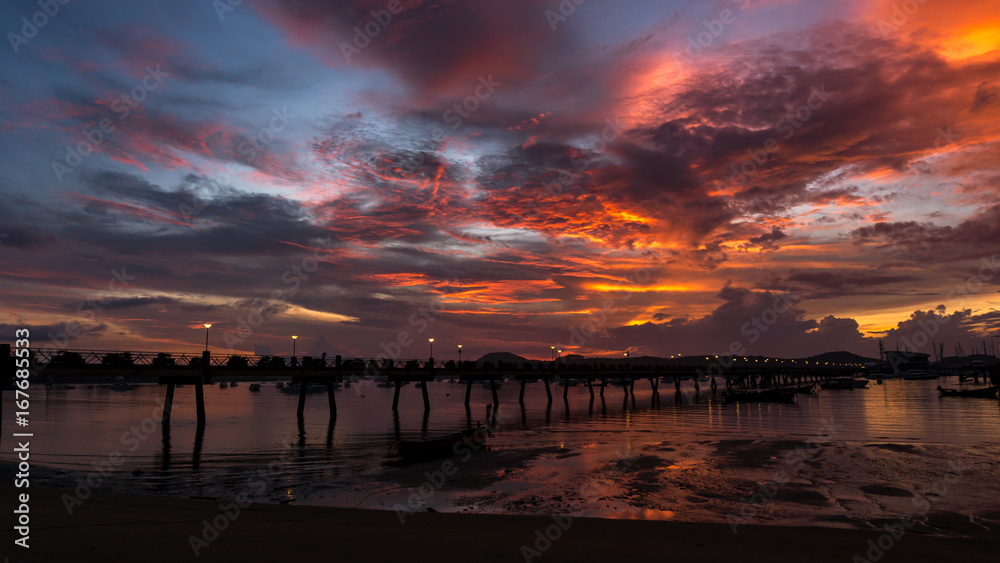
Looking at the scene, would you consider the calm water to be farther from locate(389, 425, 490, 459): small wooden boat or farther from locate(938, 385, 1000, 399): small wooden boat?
locate(938, 385, 1000, 399): small wooden boat

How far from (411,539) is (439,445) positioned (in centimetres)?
1969

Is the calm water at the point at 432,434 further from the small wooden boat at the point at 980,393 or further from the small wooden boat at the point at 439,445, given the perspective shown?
the small wooden boat at the point at 980,393

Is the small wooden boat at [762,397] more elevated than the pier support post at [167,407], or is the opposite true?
the pier support post at [167,407]

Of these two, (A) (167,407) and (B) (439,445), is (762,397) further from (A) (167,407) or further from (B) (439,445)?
(A) (167,407)

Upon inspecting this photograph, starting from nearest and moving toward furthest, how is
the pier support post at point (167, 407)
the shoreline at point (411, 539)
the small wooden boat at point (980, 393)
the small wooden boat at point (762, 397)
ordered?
the shoreline at point (411, 539) → the pier support post at point (167, 407) → the small wooden boat at point (762, 397) → the small wooden boat at point (980, 393)

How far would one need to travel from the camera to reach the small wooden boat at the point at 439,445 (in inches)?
1202

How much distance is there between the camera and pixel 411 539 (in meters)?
12.8

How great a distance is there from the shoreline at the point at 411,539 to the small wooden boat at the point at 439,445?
13.5m

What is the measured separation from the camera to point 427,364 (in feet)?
224

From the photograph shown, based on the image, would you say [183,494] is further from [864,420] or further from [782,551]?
[864,420]

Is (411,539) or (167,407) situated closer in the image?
(411,539)

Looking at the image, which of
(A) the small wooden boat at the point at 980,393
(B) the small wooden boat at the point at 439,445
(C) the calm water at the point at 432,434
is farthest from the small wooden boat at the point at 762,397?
(B) the small wooden boat at the point at 439,445

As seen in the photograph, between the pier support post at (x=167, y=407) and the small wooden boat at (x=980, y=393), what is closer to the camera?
the pier support post at (x=167, y=407)

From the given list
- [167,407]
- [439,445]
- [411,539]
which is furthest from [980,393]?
[167,407]
